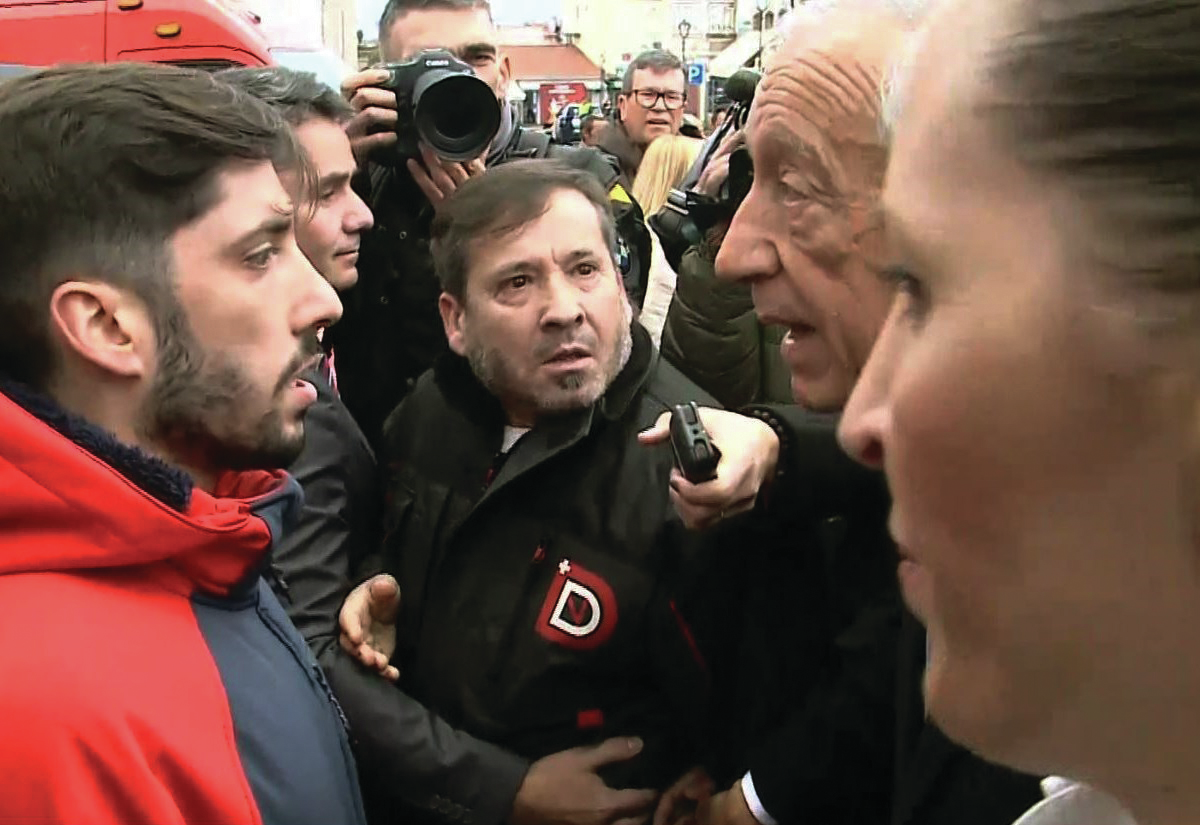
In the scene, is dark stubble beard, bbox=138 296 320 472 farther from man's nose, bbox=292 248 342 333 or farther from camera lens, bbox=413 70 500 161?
camera lens, bbox=413 70 500 161

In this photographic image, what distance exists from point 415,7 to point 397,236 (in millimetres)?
697

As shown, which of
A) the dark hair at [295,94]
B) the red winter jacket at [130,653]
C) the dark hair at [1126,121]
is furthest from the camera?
the dark hair at [295,94]

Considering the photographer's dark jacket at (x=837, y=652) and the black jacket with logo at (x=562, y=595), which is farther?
the black jacket with logo at (x=562, y=595)

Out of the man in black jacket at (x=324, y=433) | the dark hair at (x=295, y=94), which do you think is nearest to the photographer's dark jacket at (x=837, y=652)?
the man in black jacket at (x=324, y=433)

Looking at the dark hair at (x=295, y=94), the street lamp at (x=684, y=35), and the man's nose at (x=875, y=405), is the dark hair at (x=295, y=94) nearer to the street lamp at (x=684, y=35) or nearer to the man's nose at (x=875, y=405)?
the man's nose at (x=875, y=405)

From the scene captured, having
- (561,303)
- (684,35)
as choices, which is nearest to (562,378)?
(561,303)

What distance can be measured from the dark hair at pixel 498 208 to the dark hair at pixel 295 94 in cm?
32

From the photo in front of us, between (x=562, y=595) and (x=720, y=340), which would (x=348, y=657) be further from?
(x=720, y=340)

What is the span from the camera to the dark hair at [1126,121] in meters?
0.45

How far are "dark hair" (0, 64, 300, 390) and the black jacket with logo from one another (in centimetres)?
53

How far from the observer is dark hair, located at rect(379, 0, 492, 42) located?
2432 millimetres

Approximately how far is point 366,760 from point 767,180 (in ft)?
3.13

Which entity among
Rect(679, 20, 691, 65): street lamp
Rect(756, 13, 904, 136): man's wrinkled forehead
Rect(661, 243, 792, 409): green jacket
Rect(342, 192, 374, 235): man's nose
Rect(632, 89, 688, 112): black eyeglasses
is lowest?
Rect(661, 243, 792, 409): green jacket

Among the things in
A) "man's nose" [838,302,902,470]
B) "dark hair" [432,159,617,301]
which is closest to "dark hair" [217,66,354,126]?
"dark hair" [432,159,617,301]
